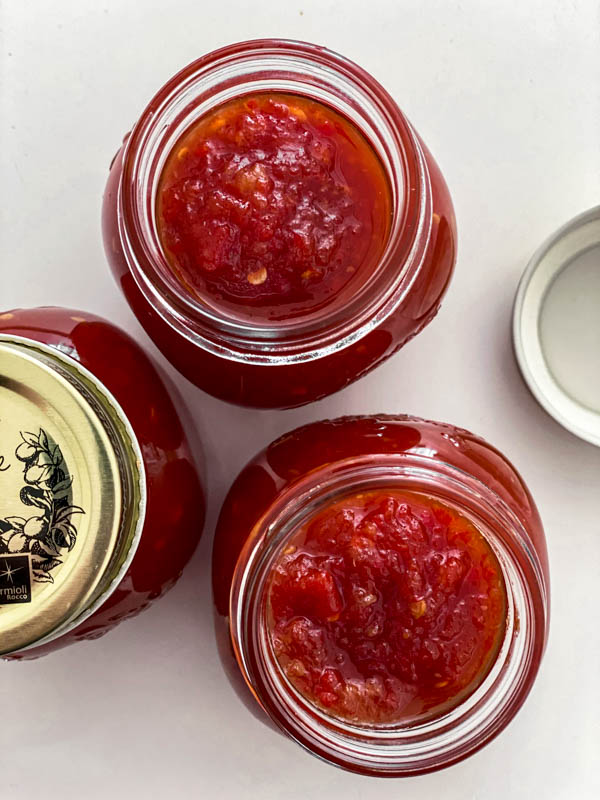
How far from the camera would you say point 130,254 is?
0.95 meters

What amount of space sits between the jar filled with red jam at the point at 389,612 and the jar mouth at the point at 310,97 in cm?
16

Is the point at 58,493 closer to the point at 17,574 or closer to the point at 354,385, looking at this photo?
the point at 17,574

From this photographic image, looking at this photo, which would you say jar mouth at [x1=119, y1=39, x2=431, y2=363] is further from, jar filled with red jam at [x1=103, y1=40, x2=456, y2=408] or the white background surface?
the white background surface

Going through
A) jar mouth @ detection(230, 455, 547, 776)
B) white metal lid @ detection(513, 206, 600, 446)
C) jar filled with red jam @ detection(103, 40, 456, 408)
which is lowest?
jar mouth @ detection(230, 455, 547, 776)

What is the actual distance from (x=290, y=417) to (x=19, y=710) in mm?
595

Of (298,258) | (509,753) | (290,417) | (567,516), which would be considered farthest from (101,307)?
(509,753)

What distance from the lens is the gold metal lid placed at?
0.84m

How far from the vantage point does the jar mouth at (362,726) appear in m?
0.91

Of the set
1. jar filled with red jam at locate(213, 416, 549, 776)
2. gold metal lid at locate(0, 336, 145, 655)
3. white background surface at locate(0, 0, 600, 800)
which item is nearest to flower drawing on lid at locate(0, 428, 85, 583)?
gold metal lid at locate(0, 336, 145, 655)

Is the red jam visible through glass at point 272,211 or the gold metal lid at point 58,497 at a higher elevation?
the red jam visible through glass at point 272,211

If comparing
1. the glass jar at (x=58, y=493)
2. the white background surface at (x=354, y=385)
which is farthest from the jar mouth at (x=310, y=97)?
the white background surface at (x=354, y=385)

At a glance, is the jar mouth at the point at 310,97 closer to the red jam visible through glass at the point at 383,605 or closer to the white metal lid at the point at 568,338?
the red jam visible through glass at the point at 383,605

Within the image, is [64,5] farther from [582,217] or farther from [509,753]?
[509,753]

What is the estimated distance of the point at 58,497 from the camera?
2.81ft
